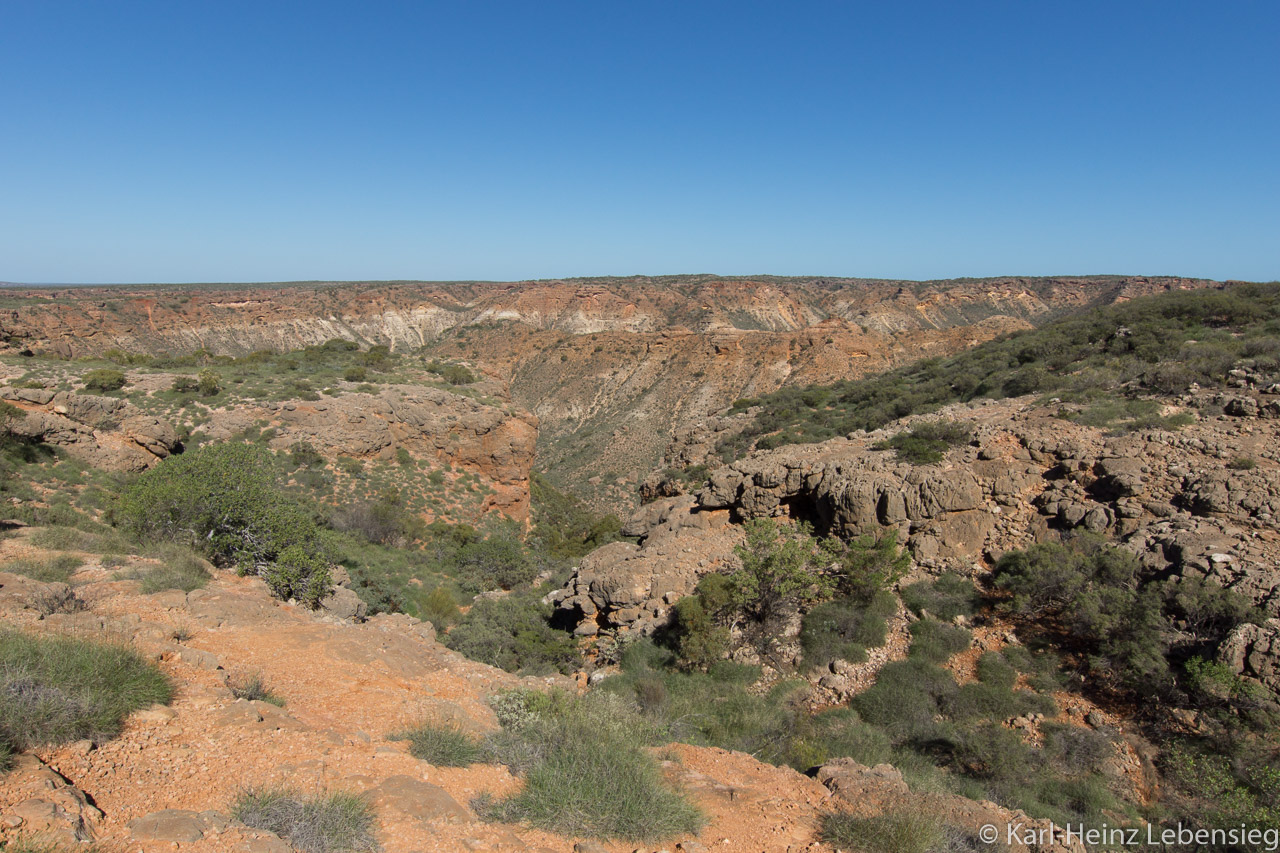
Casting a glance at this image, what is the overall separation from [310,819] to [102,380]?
26.5 m

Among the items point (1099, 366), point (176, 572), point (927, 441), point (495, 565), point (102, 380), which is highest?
point (1099, 366)

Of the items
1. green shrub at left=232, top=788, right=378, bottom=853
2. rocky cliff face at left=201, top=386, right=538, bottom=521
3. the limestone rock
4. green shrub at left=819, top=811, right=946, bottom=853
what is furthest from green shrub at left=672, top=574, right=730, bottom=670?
rocky cliff face at left=201, top=386, right=538, bottom=521

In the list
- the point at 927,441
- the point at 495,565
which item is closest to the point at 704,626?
the point at 927,441

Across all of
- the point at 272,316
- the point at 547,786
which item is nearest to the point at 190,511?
the point at 547,786

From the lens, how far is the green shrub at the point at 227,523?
11609 mm

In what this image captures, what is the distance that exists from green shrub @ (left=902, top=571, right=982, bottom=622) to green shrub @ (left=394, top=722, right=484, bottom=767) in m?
8.27

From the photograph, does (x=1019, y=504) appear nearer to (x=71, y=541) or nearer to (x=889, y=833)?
(x=889, y=833)

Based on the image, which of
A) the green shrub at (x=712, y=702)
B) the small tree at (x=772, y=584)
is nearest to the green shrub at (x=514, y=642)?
the green shrub at (x=712, y=702)

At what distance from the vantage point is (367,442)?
24.3m

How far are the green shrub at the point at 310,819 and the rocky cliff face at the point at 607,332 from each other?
96.5 ft

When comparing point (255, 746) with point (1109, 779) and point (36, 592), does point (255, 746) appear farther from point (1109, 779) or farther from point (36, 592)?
point (1109, 779)

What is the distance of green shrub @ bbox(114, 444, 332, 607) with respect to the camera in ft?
38.1

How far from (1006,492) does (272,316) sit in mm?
80533

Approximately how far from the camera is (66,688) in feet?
16.8
